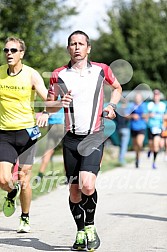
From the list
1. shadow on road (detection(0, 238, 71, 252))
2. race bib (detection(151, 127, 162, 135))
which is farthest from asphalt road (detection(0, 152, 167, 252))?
race bib (detection(151, 127, 162, 135))

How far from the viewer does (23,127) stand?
8.03 m

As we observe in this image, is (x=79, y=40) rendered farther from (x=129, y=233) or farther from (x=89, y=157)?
(x=129, y=233)

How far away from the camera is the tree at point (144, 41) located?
143 feet

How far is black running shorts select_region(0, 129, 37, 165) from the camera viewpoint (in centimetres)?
780

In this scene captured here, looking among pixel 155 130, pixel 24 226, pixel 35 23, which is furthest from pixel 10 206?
pixel 35 23

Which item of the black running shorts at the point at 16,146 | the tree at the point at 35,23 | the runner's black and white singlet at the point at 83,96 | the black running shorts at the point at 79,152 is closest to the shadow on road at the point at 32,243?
the black running shorts at the point at 79,152

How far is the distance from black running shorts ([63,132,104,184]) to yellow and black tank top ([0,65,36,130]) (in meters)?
1.10

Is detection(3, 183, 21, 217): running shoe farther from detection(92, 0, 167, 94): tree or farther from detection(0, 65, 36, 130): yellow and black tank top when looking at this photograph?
Result: detection(92, 0, 167, 94): tree

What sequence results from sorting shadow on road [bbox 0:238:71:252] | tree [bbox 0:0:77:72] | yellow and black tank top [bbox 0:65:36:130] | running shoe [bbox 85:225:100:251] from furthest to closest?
tree [bbox 0:0:77:72] < yellow and black tank top [bbox 0:65:36:130] < shadow on road [bbox 0:238:71:252] < running shoe [bbox 85:225:100:251]

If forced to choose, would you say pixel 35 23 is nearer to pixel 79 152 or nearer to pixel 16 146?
pixel 16 146

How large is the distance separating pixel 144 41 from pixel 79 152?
37466 mm

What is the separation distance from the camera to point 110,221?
9078 millimetres

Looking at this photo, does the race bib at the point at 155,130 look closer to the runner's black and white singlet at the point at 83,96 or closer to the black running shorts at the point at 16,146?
the black running shorts at the point at 16,146

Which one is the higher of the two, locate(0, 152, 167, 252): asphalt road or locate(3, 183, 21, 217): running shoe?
locate(3, 183, 21, 217): running shoe
